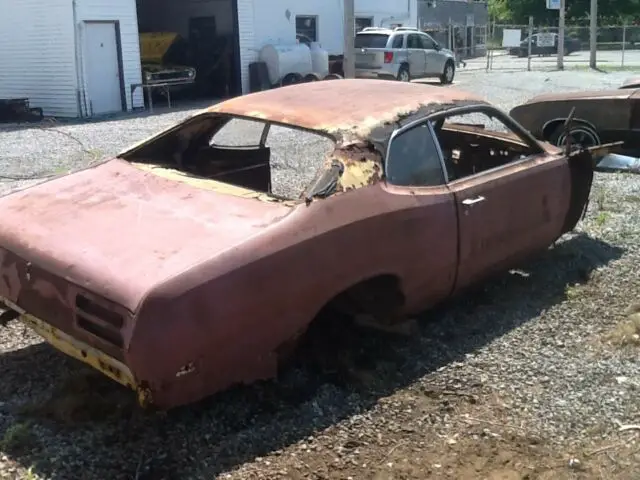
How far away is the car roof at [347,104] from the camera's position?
178 inches

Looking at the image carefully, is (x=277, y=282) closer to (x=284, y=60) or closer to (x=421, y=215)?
(x=421, y=215)

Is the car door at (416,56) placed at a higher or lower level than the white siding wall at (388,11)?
lower

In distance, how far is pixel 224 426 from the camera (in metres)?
3.76

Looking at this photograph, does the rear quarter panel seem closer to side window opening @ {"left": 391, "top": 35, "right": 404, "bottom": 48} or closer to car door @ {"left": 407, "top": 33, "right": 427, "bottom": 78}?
side window opening @ {"left": 391, "top": 35, "right": 404, "bottom": 48}

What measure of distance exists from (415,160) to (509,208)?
830mm

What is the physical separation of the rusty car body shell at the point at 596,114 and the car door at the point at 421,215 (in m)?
5.17

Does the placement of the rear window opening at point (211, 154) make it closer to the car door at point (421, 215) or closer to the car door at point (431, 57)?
the car door at point (421, 215)

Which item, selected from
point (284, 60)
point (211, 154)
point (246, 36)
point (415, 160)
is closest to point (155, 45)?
point (246, 36)

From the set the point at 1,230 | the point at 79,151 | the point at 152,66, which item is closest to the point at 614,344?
the point at 1,230

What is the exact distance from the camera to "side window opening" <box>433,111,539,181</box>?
5.74 metres

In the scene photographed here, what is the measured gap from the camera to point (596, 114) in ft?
30.7

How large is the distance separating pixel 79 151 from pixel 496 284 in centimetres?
915

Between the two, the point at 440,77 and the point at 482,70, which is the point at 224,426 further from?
the point at 482,70

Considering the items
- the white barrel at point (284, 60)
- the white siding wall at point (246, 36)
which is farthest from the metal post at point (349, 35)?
the white siding wall at point (246, 36)
